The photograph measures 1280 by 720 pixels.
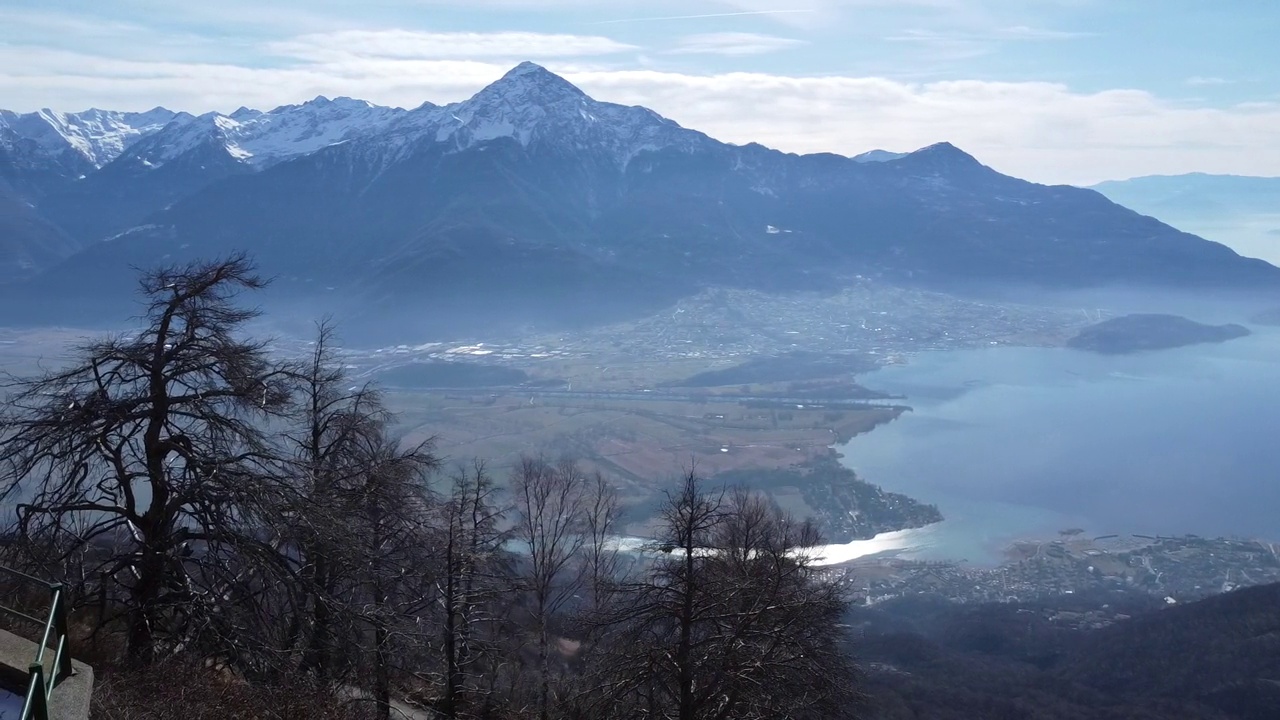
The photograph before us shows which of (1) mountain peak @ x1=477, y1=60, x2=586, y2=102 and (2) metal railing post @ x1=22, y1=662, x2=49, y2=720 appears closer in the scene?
(2) metal railing post @ x1=22, y1=662, x2=49, y2=720

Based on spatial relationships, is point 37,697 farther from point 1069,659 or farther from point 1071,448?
point 1071,448

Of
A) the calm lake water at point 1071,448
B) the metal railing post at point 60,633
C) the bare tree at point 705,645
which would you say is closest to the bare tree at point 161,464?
the metal railing post at point 60,633

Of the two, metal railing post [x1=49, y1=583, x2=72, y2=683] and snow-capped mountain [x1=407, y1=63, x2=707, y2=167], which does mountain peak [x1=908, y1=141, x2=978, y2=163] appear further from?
metal railing post [x1=49, y1=583, x2=72, y2=683]

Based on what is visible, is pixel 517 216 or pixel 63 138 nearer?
pixel 517 216

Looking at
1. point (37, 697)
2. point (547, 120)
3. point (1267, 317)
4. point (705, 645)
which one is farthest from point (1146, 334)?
point (37, 697)

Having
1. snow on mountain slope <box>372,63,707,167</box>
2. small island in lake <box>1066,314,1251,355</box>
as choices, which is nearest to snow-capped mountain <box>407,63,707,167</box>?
snow on mountain slope <box>372,63,707,167</box>
